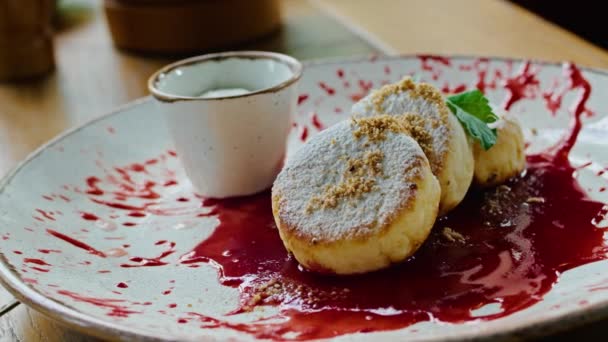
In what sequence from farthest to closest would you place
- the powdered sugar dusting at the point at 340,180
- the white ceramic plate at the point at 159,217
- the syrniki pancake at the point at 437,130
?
the syrniki pancake at the point at 437,130 → the powdered sugar dusting at the point at 340,180 → the white ceramic plate at the point at 159,217

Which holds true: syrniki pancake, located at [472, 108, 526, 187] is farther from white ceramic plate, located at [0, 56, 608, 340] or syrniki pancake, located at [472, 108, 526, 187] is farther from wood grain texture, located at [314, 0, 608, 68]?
wood grain texture, located at [314, 0, 608, 68]

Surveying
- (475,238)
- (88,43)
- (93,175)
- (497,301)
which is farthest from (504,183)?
(88,43)

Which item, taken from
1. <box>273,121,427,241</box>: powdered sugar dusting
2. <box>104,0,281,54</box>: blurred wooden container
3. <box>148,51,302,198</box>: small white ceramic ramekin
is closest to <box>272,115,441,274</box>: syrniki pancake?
<box>273,121,427,241</box>: powdered sugar dusting

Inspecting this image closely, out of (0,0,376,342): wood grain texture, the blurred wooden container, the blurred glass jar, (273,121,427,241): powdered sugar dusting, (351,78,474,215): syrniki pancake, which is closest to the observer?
(273,121,427,241): powdered sugar dusting

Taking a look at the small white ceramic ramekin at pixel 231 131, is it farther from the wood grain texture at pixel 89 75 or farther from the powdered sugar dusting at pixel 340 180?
the wood grain texture at pixel 89 75

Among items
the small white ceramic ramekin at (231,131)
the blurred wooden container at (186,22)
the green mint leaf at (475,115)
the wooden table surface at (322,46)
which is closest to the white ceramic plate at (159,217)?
the small white ceramic ramekin at (231,131)

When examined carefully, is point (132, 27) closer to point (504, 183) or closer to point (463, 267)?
point (504, 183)
